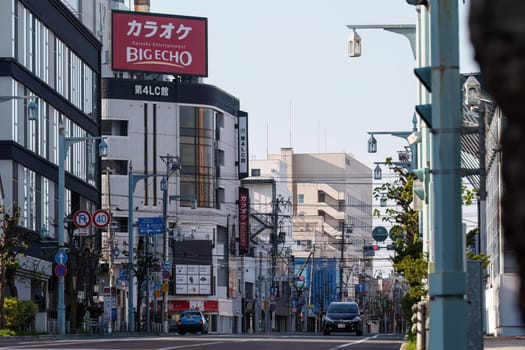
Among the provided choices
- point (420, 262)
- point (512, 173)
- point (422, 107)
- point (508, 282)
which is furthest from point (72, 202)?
point (512, 173)

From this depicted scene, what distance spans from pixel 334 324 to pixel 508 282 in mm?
16049

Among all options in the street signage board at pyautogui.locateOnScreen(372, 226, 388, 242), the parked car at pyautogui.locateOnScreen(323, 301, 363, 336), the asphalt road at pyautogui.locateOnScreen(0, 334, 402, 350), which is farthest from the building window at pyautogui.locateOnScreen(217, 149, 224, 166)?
the asphalt road at pyautogui.locateOnScreen(0, 334, 402, 350)

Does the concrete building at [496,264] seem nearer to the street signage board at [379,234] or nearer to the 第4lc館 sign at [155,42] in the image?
the street signage board at [379,234]

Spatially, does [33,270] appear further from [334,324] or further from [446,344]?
[446,344]

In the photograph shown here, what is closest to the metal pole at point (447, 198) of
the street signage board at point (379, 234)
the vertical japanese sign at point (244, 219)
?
the street signage board at point (379, 234)

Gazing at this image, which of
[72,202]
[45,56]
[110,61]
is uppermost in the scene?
[110,61]

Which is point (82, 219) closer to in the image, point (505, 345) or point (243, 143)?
point (505, 345)

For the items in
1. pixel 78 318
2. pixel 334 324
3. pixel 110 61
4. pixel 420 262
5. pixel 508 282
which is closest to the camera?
pixel 420 262

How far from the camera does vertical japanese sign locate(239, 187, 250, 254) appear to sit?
121 meters

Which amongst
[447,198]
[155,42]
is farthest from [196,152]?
[447,198]

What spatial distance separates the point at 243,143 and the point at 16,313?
72.3m

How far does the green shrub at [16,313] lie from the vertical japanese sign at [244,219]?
6768 cm

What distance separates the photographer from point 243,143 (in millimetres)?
123125

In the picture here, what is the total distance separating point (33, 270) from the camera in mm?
66375
